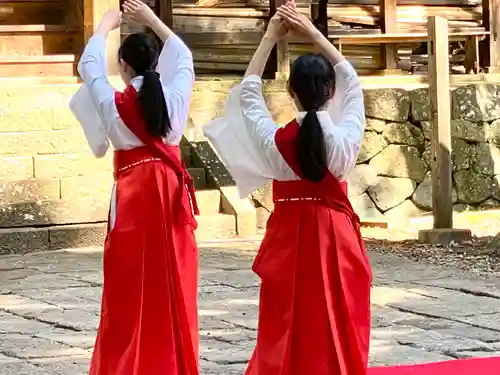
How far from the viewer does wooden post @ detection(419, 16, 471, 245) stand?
30.3 feet

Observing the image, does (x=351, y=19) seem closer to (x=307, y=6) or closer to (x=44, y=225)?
(x=307, y=6)

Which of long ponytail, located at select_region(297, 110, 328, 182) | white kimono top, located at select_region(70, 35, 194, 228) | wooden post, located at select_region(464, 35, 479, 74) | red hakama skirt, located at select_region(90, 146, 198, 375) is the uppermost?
wooden post, located at select_region(464, 35, 479, 74)

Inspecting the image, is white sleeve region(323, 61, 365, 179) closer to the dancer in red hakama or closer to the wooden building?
the dancer in red hakama

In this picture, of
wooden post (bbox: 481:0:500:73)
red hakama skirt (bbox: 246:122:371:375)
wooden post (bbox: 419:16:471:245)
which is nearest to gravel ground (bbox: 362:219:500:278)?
wooden post (bbox: 419:16:471:245)

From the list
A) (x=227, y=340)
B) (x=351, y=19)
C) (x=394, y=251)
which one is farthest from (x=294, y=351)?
(x=351, y=19)

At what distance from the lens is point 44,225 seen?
932 cm

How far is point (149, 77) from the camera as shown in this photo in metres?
4.42

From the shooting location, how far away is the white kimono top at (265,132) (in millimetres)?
3941

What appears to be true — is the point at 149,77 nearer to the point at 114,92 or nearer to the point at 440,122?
the point at 114,92

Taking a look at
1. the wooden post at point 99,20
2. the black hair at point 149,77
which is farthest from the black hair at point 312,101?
the wooden post at point 99,20

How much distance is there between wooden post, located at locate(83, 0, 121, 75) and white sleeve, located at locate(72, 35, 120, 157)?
17.9 feet

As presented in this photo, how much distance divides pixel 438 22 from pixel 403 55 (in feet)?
15.8

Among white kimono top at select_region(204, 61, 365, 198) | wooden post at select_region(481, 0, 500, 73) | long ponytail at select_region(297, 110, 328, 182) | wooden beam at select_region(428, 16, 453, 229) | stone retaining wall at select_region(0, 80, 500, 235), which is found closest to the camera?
long ponytail at select_region(297, 110, 328, 182)

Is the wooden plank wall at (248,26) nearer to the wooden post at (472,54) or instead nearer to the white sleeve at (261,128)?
the wooden post at (472,54)
